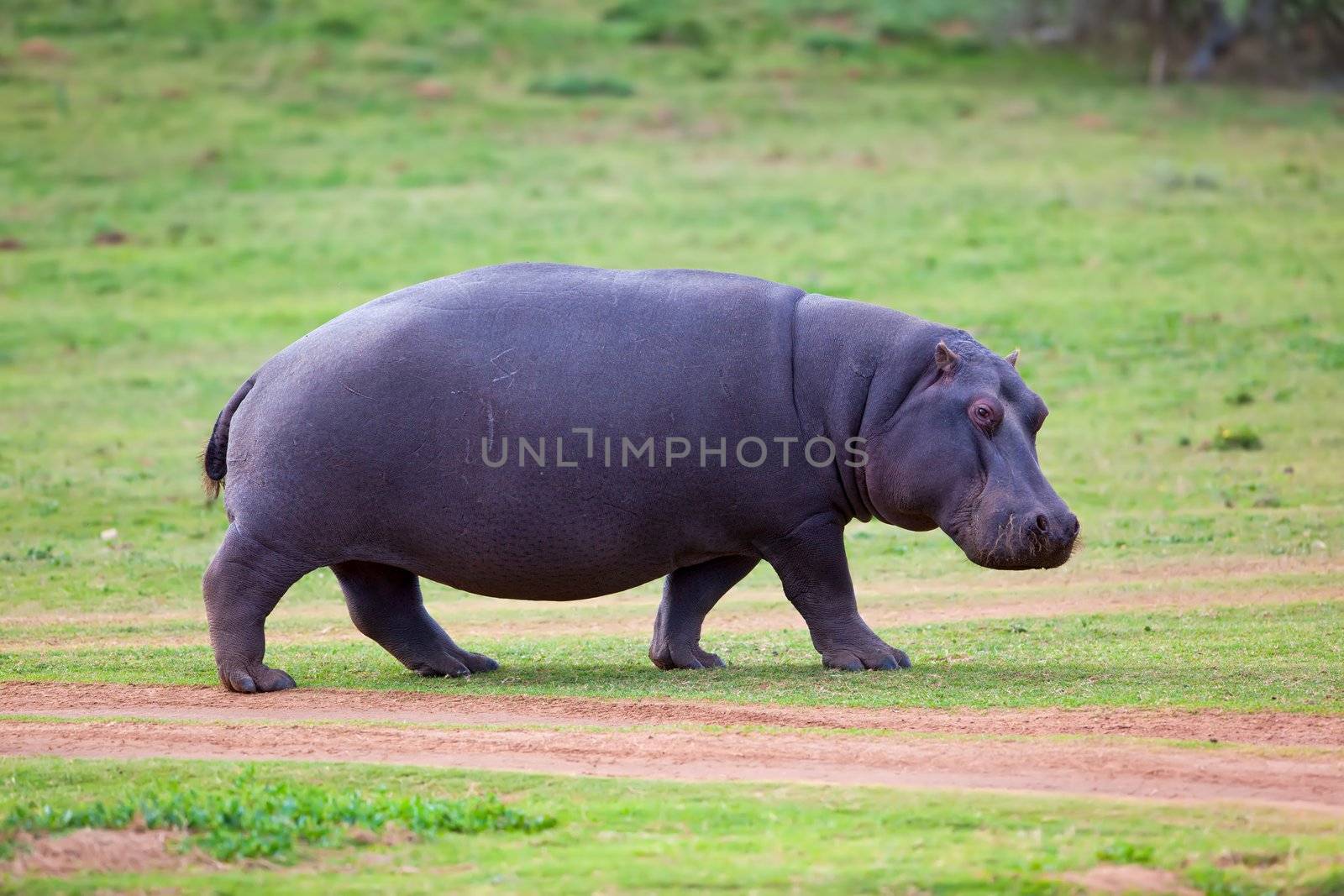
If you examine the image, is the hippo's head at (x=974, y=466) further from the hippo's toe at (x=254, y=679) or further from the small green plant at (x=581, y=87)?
the small green plant at (x=581, y=87)

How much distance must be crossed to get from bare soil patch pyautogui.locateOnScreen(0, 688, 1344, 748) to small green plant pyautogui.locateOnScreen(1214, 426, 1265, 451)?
11.1m

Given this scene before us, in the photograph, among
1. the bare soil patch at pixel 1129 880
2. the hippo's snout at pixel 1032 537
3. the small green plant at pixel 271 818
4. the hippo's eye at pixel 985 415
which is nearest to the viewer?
the bare soil patch at pixel 1129 880

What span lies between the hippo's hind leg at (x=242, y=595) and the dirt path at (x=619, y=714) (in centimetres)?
16

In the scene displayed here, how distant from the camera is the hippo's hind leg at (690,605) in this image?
37.6 feet

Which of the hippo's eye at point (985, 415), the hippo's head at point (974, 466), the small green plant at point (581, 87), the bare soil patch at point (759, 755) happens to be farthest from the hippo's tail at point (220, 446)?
the small green plant at point (581, 87)

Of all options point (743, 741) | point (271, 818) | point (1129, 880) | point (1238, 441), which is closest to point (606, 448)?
point (743, 741)

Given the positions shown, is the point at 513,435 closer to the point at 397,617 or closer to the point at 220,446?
the point at 397,617

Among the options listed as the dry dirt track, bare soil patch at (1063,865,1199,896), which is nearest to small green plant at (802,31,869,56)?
the dry dirt track

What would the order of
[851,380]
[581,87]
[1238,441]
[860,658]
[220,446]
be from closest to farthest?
[851,380] → [860,658] → [220,446] → [1238,441] → [581,87]

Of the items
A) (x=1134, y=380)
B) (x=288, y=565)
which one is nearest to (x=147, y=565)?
(x=288, y=565)

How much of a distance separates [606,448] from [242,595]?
2250mm

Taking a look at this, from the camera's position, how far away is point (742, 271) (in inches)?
1040

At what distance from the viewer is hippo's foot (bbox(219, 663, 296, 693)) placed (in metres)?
10.7

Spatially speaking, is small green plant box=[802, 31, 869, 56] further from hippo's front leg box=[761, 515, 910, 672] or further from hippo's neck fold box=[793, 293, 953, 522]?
hippo's front leg box=[761, 515, 910, 672]
